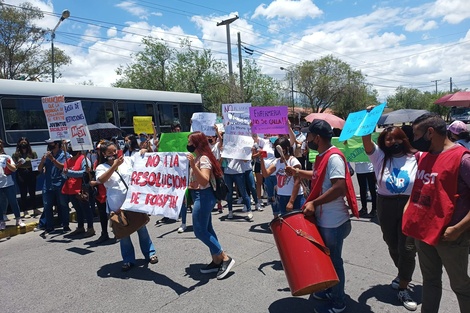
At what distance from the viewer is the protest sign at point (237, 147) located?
6.77 metres

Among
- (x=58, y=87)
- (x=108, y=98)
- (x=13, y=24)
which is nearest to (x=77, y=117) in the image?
(x=58, y=87)

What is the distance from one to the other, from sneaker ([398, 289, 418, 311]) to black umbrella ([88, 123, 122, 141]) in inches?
367

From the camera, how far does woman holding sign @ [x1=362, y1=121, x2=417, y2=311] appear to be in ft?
11.4

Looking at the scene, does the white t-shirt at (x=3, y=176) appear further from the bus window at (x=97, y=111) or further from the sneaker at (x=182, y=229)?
the bus window at (x=97, y=111)

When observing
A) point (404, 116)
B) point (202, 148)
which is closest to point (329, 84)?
point (404, 116)

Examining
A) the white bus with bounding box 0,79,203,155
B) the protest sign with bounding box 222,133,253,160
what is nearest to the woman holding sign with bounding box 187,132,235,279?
the protest sign with bounding box 222,133,253,160

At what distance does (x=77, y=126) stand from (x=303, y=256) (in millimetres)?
4605

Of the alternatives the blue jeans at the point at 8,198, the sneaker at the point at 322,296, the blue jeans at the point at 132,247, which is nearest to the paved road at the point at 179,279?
the sneaker at the point at 322,296

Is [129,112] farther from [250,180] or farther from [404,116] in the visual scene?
[404,116]

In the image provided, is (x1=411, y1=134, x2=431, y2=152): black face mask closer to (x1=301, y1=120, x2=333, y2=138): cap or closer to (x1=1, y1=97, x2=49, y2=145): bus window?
(x1=301, y1=120, x2=333, y2=138): cap

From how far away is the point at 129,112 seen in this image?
1227 centimetres

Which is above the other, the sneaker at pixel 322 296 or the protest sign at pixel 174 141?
the protest sign at pixel 174 141

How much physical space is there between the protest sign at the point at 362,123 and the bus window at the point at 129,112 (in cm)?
937

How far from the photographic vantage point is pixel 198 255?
16.6 feet
